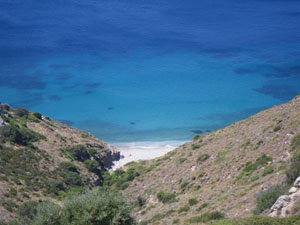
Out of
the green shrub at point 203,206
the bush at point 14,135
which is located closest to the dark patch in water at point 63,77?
the bush at point 14,135

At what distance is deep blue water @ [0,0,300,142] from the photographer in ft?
186

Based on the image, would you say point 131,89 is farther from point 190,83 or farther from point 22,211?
point 22,211

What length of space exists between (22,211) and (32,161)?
846 cm

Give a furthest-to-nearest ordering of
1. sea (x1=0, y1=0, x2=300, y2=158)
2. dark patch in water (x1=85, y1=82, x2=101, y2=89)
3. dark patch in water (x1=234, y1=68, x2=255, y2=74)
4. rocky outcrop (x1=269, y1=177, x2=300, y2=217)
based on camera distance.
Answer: dark patch in water (x1=234, y1=68, x2=255, y2=74), dark patch in water (x1=85, y1=82, x2=101, y2=89), sea (x1=0, y1=0, x2=300, y2=158), rocky outcrop (x1=269, y1=177, x2=300, y2=217)

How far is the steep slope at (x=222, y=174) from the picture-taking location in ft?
46.1

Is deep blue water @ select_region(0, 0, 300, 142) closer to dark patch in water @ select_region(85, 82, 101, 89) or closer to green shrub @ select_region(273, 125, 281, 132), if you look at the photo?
dark patch in water @ select_region(85, 82, 101, 89)

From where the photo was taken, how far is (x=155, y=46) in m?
86.4

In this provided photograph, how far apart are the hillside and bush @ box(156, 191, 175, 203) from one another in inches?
251

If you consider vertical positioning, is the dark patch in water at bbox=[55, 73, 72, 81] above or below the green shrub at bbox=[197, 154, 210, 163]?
above

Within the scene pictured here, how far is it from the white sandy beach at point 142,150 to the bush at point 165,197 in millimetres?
15972

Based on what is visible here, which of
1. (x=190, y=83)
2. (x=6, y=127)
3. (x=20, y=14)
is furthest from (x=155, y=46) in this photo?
(x=6, y=127)

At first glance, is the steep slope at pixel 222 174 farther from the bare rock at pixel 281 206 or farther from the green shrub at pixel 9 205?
the green shrub at pixel 9 205

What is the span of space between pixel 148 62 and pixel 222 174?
63.0 metres

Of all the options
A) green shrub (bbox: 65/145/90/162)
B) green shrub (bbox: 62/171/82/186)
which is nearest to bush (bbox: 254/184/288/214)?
green shrub (bbox: 62/171/82/186)
